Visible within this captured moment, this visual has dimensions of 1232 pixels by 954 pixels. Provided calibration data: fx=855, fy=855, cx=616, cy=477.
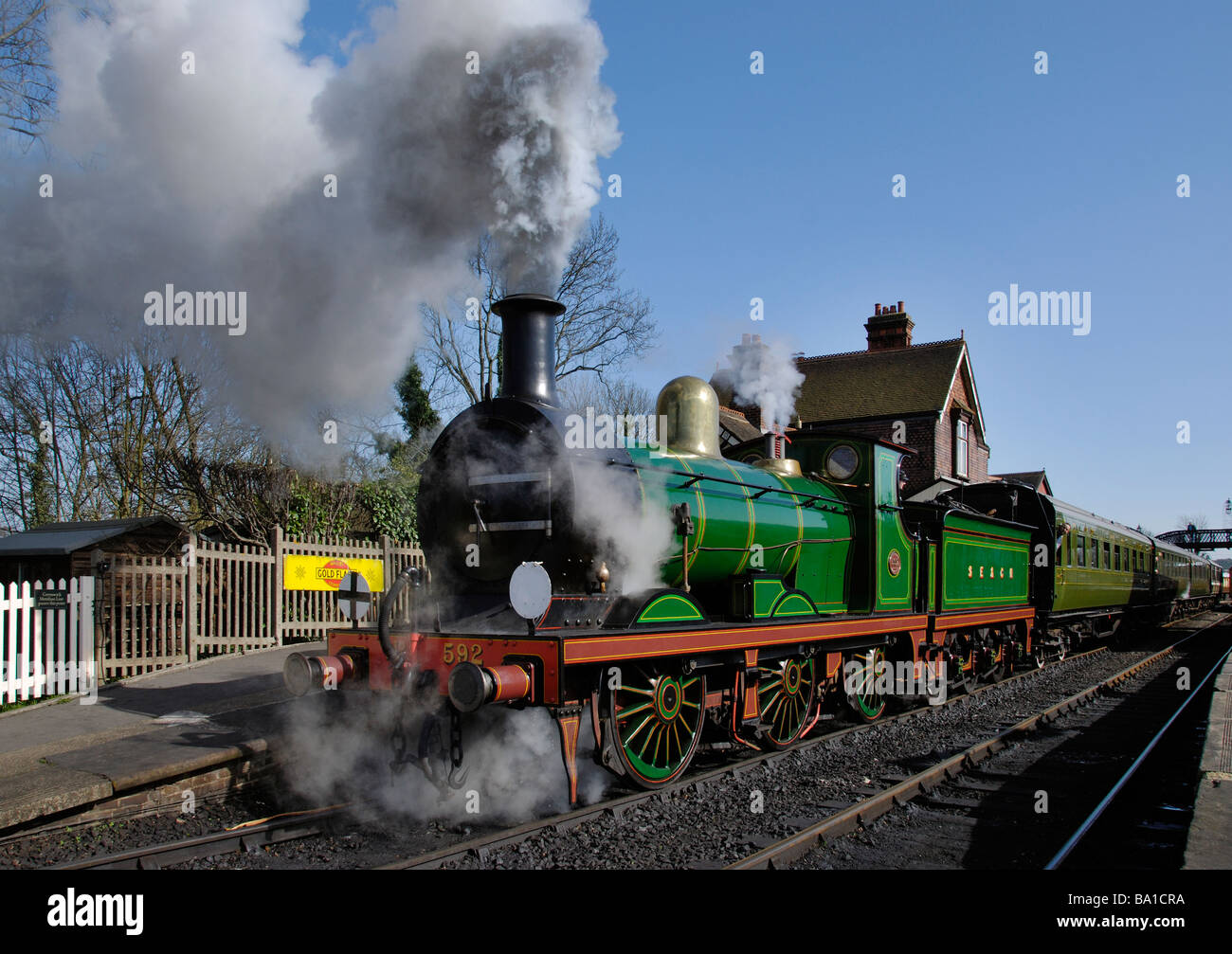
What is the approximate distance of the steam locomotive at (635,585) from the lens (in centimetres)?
532

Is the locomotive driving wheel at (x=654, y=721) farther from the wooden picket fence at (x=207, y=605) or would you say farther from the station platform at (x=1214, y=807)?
the wooden picket fence at (x=207, y=605)

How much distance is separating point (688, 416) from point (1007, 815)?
382 cm

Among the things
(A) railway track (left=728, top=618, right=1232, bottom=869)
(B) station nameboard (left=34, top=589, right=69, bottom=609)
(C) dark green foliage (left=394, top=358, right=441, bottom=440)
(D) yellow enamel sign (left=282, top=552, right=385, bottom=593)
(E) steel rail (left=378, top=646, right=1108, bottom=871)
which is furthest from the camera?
(C) dark green foliage (left=394, top=358, right=441, bottom=440)

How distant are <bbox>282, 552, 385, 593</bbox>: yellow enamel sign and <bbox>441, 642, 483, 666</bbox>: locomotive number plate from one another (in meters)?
6.50

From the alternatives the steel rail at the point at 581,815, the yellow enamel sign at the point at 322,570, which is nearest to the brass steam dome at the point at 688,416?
the steel rail at the point at 581,815

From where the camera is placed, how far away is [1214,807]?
491 centimetres

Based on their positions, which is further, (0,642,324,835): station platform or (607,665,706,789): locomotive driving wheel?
(607,665,706,789): locomotive driving wheel

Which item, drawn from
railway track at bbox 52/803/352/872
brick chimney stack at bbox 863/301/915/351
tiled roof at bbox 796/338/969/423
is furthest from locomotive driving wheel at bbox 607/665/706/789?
brick chimney stack at bbox 863/301/915/351

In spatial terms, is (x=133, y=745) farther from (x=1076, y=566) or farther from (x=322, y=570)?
(x=1076, y=566)

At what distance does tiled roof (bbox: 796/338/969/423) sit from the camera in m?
24.7

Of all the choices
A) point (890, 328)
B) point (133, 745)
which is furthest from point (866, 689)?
point (890, 328)

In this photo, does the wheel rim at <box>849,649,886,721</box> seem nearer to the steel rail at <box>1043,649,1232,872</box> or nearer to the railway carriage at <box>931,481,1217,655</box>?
the steel rail at <box>1043,649,1232,872</box>
